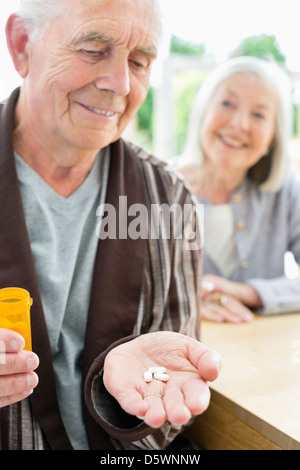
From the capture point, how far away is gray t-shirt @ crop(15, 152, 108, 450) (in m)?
0.92

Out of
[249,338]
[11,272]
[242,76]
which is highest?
[242,76]

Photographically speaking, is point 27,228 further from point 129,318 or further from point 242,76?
point 242,76

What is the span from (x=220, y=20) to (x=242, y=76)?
2.07 feet

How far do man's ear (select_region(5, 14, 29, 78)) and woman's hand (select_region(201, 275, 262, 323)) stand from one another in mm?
842

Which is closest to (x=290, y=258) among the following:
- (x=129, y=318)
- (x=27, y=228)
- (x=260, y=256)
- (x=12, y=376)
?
(x=260, y=256)

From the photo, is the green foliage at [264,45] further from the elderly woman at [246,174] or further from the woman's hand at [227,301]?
the woman's hand at [227,301]

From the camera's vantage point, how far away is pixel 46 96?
858mm

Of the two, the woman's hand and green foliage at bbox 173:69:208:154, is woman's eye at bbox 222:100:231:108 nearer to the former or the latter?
the woman's hand

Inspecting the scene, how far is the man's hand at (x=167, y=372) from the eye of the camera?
61cm

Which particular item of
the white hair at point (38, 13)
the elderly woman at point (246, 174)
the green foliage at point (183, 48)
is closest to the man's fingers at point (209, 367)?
the white hair at point (38, 13)

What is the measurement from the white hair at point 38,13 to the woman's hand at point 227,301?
2.92 feet

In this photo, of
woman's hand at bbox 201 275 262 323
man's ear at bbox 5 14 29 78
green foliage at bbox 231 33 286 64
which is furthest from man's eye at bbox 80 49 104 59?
green foliage at bbox 231 33 286 64

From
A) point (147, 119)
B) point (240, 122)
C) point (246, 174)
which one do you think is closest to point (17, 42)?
point (240, 122)

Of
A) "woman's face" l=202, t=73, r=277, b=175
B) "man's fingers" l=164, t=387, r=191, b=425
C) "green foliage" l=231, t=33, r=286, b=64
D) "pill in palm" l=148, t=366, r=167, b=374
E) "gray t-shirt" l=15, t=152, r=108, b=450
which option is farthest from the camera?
"green foliage" l=231, t=33, r=286, b=64
